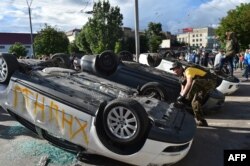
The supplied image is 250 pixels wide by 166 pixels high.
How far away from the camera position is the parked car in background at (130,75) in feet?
26.1

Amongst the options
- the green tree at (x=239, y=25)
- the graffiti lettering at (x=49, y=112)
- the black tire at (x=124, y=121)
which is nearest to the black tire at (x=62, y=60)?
the graffiti lettering at (x=49, y=112)

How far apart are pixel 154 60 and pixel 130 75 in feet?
8.68

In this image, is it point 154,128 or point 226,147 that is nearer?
point 154,128

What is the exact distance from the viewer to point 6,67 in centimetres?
550

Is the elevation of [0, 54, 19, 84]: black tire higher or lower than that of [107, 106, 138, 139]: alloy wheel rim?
higher

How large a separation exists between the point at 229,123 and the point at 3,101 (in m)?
4.41

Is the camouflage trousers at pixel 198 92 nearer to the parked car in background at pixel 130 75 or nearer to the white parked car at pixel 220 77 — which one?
the parked car in background at pixel 130 75

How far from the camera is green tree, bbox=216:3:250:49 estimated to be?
1703 inches

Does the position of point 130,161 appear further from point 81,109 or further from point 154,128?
point 81,109

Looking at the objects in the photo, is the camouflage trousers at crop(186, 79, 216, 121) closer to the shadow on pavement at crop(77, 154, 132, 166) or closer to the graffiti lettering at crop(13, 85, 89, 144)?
the shadow on pavement at crop(77, 154, 132, 166)

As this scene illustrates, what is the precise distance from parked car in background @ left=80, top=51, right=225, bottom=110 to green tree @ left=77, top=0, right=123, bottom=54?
5203cm

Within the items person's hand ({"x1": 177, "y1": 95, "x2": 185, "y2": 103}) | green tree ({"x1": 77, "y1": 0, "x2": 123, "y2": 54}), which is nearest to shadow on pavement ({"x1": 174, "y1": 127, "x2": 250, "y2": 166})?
person's hand ({"x1": 177, "y1": 95, "x2": 185, "y2": 103})

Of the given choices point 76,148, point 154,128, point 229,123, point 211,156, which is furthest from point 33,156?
point 229,123

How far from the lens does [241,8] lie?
47344 millimetres
